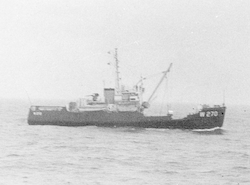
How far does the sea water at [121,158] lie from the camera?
583 inches

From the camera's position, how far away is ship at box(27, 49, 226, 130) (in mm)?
34094

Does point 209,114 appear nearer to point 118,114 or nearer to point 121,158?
point 118,114

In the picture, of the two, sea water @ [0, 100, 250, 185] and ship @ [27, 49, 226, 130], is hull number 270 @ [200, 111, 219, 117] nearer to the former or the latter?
ship @ [27, 49, 226, 130]

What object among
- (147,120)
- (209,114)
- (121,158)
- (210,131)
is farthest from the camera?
(210,131)

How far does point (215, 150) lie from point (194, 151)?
180cm

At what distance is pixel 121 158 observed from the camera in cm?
1931

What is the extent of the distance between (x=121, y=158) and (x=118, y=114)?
15.0 meters

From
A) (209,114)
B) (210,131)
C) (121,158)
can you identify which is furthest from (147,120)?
(121,158)

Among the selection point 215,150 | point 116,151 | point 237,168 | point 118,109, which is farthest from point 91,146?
point 118,109

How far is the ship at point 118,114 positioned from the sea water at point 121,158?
9.58 feet

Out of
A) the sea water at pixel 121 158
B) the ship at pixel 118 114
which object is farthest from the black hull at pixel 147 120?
the sea water at pixel 121 158

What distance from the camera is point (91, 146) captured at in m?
23.4

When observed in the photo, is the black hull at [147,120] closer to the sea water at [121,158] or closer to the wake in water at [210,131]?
the wake in water at [210,131]

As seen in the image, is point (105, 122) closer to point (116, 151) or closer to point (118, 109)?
point (118, 109)
